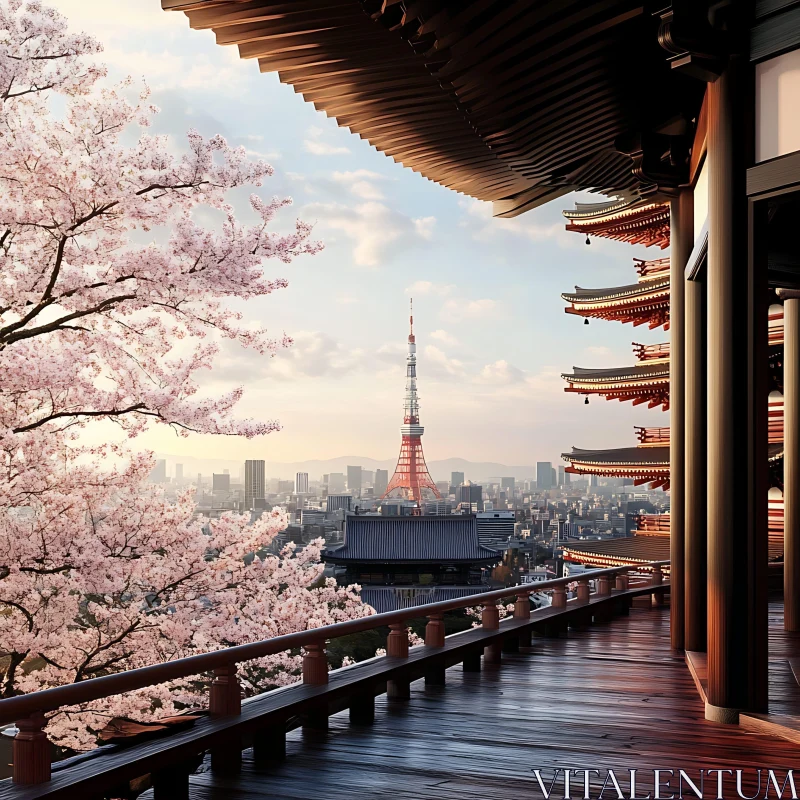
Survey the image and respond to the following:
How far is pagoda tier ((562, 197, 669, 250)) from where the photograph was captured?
15.7 m

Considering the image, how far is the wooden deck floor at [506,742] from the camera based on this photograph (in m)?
3.89

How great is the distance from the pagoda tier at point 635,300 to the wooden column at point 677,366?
8303mm

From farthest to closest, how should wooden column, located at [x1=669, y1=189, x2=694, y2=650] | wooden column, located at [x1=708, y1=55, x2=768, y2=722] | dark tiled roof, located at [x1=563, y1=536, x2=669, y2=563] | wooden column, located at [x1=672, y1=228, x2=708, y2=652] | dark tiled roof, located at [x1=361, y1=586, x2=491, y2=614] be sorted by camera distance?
1. dark tiled roof, located at [x1=361, y1=586, x2=491, y2=614]
2. dark tiled roof, located at [x1=563, y1=536, x2=669, y2=563]
3. wooden column, located at [x1=669, y1=189, x2=694, y2=650]
4. wooden column, located at [x1=672, y1=228, x2=708, y2=652]
5. wooden column, located at [x1=708, y1=55, x2=768, y2=722]

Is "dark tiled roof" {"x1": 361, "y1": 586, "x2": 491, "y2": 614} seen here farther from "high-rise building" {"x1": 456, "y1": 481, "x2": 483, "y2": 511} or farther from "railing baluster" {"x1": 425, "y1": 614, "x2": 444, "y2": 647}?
"high-rise building" {"x1": 456, "y1": 481, "x2": 483, "y2": 511}

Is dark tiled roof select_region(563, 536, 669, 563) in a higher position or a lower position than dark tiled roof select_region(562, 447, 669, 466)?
lower

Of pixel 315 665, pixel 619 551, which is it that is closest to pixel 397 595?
pixel 619 551

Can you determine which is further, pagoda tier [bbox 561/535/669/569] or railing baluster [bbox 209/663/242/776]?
pagoda tier [bbox 561/535/669/569]

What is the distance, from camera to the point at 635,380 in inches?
610

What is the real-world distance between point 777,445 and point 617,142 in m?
8.10

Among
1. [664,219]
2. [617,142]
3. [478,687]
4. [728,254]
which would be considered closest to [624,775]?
[478,687]

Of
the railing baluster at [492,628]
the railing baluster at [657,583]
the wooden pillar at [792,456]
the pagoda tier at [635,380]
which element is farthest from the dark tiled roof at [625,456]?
the railing baluster at [492,628]

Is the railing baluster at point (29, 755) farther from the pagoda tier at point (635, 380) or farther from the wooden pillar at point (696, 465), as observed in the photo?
the pagoda tier at point (635, 380)

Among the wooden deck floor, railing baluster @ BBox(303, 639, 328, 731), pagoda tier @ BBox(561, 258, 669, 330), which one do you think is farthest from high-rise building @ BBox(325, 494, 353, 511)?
railing baluster @ BBox(303, 639, 328, 731)

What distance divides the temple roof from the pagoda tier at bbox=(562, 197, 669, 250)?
9628mm
